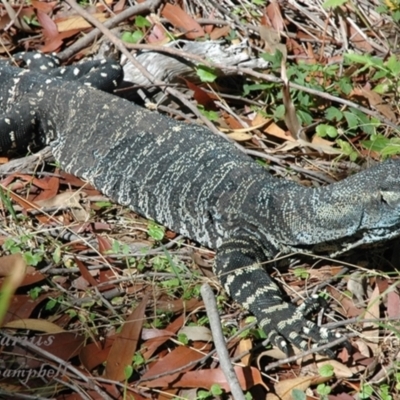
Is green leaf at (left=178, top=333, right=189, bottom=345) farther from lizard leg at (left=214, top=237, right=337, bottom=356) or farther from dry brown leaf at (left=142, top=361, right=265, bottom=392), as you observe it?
lizard leg at (left=214, top=237, right=337, bottom=356)

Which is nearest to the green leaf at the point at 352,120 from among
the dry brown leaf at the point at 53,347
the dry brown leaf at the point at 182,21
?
the dry brown leaf at the point at 182,21

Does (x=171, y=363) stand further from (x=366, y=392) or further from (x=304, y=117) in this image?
(x=304, y=117)

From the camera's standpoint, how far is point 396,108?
5469 millimetres

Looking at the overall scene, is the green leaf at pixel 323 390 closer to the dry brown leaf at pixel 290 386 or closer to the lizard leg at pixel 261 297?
the dry brown leaf at pixel 290 386

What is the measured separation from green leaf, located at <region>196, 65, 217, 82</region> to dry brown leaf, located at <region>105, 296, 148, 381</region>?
2236 mm

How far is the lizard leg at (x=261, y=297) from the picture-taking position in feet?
12.4

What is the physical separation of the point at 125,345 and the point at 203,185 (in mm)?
1339

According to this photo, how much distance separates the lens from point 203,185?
4.61m

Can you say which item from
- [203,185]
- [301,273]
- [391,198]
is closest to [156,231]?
[203,185]

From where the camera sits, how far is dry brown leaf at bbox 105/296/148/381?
11.6 feet

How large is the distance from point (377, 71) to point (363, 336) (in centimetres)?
259

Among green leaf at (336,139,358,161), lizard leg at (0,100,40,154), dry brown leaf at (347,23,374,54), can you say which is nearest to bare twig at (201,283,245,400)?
green leaf at (336,139,358,161)

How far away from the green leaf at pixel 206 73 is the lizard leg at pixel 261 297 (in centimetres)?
A: 167

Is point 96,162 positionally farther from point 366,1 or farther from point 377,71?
point 366,1
